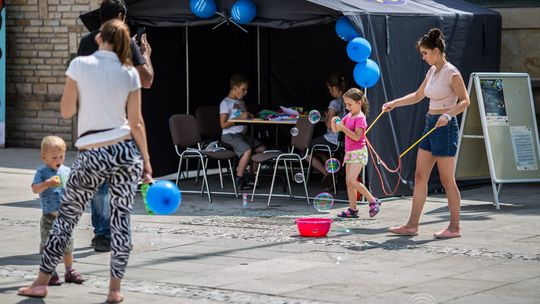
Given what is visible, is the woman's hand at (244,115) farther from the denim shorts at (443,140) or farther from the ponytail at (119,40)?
the ponytail at (119,40)

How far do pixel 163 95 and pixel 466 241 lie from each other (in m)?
5.77

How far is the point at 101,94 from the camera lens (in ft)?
22.2

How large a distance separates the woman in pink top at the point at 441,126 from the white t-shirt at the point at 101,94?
137 inches

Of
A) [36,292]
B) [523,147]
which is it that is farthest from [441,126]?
[36,292]

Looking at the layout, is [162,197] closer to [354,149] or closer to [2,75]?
[354,149]

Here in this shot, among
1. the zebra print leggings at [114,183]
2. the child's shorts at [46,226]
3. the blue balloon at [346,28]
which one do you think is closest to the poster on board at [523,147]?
the blue balloon at [346,28]

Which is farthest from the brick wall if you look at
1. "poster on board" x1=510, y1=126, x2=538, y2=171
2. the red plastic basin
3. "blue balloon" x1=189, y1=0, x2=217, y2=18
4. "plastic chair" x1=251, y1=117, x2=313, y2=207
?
the red plastic basin

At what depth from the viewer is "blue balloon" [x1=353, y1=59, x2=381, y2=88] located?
1150 cm

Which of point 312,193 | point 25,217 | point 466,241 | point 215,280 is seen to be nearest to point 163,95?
point 312,193

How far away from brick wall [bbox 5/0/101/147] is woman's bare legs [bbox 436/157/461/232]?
10.2m

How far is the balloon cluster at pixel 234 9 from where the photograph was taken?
12.3 meters

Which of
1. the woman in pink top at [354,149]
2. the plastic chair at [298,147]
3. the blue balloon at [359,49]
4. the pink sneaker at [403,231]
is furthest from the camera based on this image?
the plastic chair at [298,147]

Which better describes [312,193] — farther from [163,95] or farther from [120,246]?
[120,246]

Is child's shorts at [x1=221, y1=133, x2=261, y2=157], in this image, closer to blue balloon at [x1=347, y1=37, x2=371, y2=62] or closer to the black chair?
the black chair
